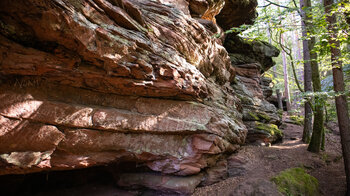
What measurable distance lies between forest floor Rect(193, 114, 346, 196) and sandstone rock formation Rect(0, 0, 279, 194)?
2.56 feet

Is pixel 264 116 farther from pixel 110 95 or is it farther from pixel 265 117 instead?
pixel 110 95

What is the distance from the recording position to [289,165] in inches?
332

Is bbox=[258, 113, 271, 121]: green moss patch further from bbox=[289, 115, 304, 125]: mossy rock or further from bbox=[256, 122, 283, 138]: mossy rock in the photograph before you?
bbox=[289, 115, 304, 125]: mossy rock

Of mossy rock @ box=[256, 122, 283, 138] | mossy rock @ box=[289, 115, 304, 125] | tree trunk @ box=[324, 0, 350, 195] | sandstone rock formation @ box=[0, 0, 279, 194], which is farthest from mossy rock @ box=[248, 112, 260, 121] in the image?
mossy rock @ box=[289, 115, 304, 125]

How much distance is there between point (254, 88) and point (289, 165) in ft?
26.7

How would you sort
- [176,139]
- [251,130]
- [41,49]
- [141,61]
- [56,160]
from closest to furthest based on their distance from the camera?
1. [41,49]
2. [56,160]
3. [141,61]
4. [176,139]
5. [251,130]

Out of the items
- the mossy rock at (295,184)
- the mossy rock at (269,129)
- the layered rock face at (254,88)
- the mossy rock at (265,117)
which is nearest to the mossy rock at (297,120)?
the layered rock face at (254,88)

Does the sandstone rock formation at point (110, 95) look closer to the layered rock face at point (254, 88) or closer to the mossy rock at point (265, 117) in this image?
the layered rock face at point (254, 88)

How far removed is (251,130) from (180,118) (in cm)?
722

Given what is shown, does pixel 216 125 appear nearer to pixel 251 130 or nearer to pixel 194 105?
pixel 194 105

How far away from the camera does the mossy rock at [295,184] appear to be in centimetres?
608

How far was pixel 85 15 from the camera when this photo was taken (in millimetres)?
4434

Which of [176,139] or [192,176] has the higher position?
[176,139]

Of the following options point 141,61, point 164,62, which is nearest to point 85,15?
point 141,61
